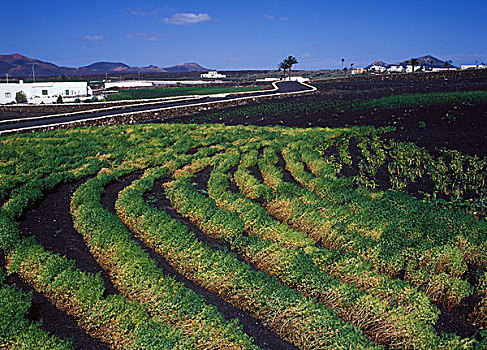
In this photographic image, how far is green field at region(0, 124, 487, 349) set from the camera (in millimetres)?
6355

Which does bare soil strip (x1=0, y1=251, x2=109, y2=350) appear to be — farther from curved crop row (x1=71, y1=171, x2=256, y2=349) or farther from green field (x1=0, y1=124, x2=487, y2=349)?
curved crop row (x1=71, y1=171, x2=256, y2=349)

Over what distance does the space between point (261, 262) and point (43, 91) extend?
69.6m

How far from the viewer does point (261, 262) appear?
851cm

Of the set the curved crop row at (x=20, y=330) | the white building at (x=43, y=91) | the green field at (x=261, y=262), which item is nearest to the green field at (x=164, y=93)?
Result: the white building at (x=43, y=91)

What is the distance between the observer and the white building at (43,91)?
65.2 meters

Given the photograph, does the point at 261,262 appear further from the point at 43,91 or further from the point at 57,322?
the point at 43,91

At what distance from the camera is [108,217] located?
1043 centimetres

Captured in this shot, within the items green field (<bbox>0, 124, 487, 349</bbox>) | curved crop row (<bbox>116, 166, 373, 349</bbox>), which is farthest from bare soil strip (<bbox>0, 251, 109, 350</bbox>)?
curved crop row (<bbox>116, 166, 373, 349</bbox>)

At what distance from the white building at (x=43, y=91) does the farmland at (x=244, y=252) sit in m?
55.0

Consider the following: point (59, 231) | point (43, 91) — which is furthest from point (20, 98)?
point (59, 231)

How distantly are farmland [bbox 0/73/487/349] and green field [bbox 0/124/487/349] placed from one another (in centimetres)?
3

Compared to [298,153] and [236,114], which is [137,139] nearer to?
[298,153]

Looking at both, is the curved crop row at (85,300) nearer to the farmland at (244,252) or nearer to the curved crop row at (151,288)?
the farmland at (244,252)

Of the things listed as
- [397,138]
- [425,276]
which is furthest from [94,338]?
[397,138]
